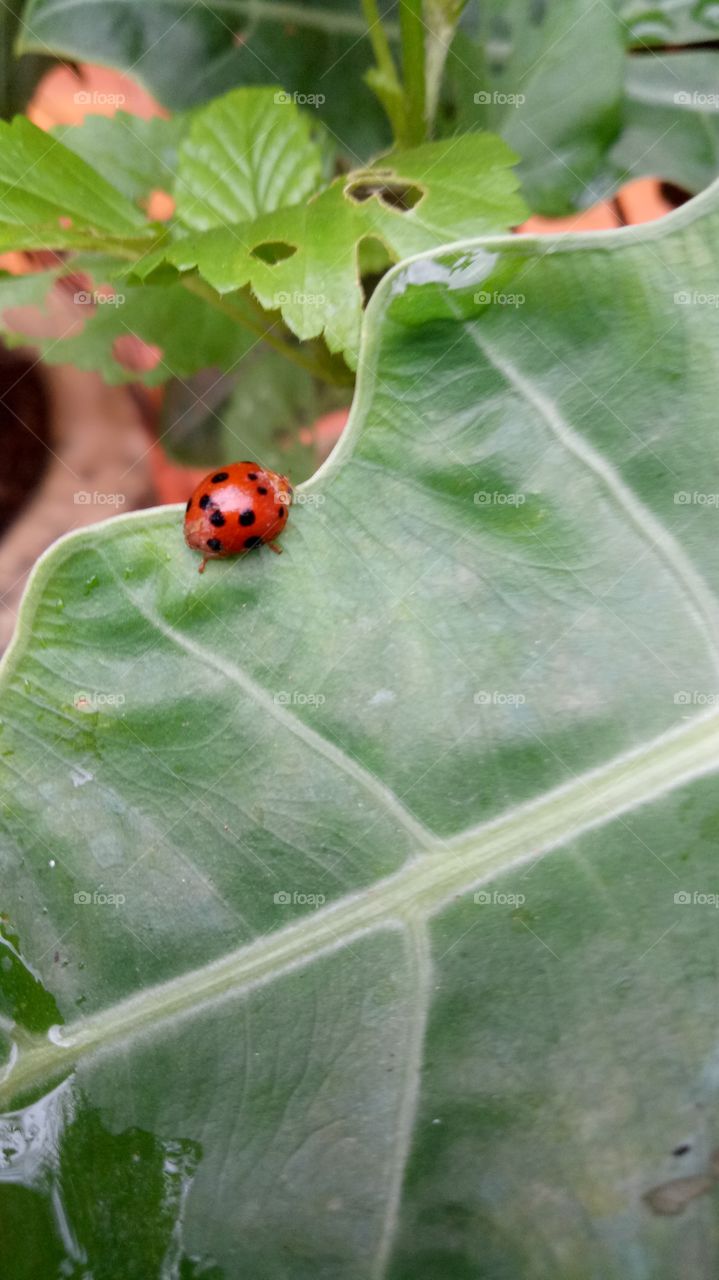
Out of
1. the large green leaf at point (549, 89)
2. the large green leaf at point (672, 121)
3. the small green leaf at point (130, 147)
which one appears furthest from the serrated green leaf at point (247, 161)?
the large green leaf at point (672, 121)

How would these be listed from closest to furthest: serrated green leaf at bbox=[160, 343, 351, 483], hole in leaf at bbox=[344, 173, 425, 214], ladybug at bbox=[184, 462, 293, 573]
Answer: ladybug at bbox=[184, 462, 293, 573]
hole in leaf at bbox=[344, 173, 425, 214]
serrated green leaf at bbox=[160, 343, 351, 483]

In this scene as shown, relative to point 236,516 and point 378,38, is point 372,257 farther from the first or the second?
point 236,516

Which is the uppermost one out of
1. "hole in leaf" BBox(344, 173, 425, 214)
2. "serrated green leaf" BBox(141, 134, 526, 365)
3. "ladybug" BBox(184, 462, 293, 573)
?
"hole in leaf" BBox(344, 173, 425, 214)

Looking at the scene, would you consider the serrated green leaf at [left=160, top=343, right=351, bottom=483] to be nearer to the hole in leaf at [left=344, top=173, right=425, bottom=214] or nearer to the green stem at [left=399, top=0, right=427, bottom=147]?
the hole in leaf at [left=344, top=173, right=425, bottom=214]

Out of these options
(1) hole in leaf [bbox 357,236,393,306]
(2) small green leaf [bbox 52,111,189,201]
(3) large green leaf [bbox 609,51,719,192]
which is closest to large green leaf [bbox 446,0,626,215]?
(3) large green leaf [bbox 609,51,719,192]

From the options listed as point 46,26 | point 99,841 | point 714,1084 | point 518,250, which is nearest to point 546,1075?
point 714,1084

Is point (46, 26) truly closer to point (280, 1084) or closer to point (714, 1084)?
point (280, 1084)
